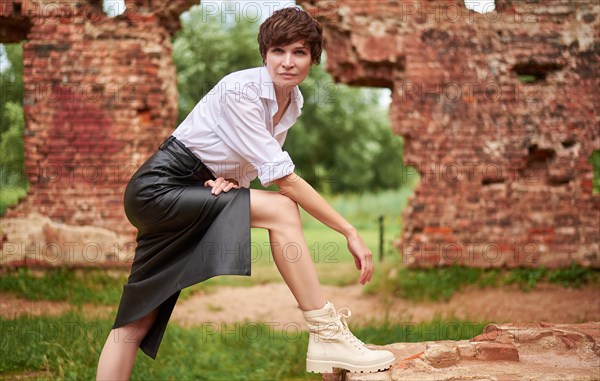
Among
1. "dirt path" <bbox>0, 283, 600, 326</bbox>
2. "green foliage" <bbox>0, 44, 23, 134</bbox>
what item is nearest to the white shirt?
"dirt path" <bbox>0, 283, 600, 326</bbox>

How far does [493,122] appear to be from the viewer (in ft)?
20.8

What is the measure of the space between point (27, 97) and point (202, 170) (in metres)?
4.27

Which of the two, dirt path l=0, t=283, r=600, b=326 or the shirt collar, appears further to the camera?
dirt path l=0, t=283, r=600, b=326

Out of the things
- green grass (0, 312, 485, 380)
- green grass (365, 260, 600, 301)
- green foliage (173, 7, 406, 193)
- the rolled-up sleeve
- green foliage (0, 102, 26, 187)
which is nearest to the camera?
the rolled-up sleeve

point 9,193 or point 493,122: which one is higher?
point 493,122

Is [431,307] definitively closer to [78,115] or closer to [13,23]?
[78,115]

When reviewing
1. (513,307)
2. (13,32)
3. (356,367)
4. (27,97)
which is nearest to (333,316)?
(356,367)

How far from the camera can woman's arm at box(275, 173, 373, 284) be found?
2.57 metres

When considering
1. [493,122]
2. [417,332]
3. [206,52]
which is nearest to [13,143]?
[206,52]

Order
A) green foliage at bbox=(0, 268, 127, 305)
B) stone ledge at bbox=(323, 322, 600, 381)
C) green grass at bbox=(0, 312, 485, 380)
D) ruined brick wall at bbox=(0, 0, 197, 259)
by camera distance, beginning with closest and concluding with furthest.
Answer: stone ledge at bbox=(323, 322, 600, 381) → green grass at bbox=(0, 312, 485, 380) → green foliage at bbox=(0, 268, 127, 305) → ruined brick wall at bbox=(0, 0, 197, 259)

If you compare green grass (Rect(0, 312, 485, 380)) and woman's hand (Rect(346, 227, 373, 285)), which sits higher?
woman's hand (Rect(346, 227, 373, 285))

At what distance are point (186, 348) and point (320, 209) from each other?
7.38 ft

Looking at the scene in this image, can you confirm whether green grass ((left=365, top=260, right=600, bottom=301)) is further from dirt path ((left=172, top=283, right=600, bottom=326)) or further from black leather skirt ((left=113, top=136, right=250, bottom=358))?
black leather skirt ((left=113, top=136, right=250, bottom=358))

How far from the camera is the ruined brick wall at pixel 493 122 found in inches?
249
